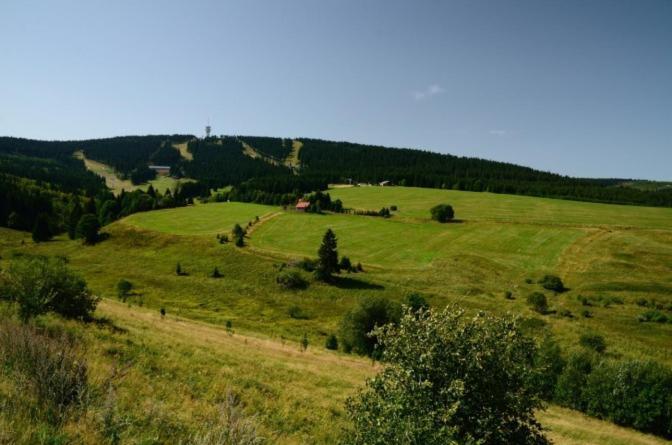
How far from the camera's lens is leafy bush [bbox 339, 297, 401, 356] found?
160 ft

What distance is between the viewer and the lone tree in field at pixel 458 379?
43.0ft

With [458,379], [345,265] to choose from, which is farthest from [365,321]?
[458,379]

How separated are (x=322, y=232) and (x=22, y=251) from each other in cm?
7840

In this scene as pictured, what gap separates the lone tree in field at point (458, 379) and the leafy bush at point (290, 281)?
213 feet

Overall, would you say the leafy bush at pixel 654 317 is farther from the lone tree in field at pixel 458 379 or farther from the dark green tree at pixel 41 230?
the dark green tree at pixel 41 230

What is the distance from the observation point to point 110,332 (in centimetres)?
2606

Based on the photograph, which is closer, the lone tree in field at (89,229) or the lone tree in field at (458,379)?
the lone tree in field at (458,379)

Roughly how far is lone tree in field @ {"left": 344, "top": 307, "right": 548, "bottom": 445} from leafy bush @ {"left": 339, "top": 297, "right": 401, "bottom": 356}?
112 ft

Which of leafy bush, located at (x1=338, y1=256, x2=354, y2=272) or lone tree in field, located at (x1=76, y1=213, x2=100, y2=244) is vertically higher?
leafy bush, located at (x1=338, y1=256, x2=354, y2=272)

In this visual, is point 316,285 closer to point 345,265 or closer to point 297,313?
point 345,265

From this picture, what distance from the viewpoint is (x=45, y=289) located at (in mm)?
26047

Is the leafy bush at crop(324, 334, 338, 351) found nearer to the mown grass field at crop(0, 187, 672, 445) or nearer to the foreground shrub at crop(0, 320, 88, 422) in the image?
the mown grass field at crop(0, 187, 672, 445)

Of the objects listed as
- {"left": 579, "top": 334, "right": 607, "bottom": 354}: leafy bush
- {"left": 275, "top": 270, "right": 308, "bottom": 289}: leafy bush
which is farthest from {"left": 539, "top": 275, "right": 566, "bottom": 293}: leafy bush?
{"left": 275, "top": 270, "right": 308, "bottom": 289}: leafy bush

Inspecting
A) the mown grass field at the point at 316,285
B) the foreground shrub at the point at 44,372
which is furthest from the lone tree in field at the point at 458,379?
the foreground shrub at the point at 44,372
